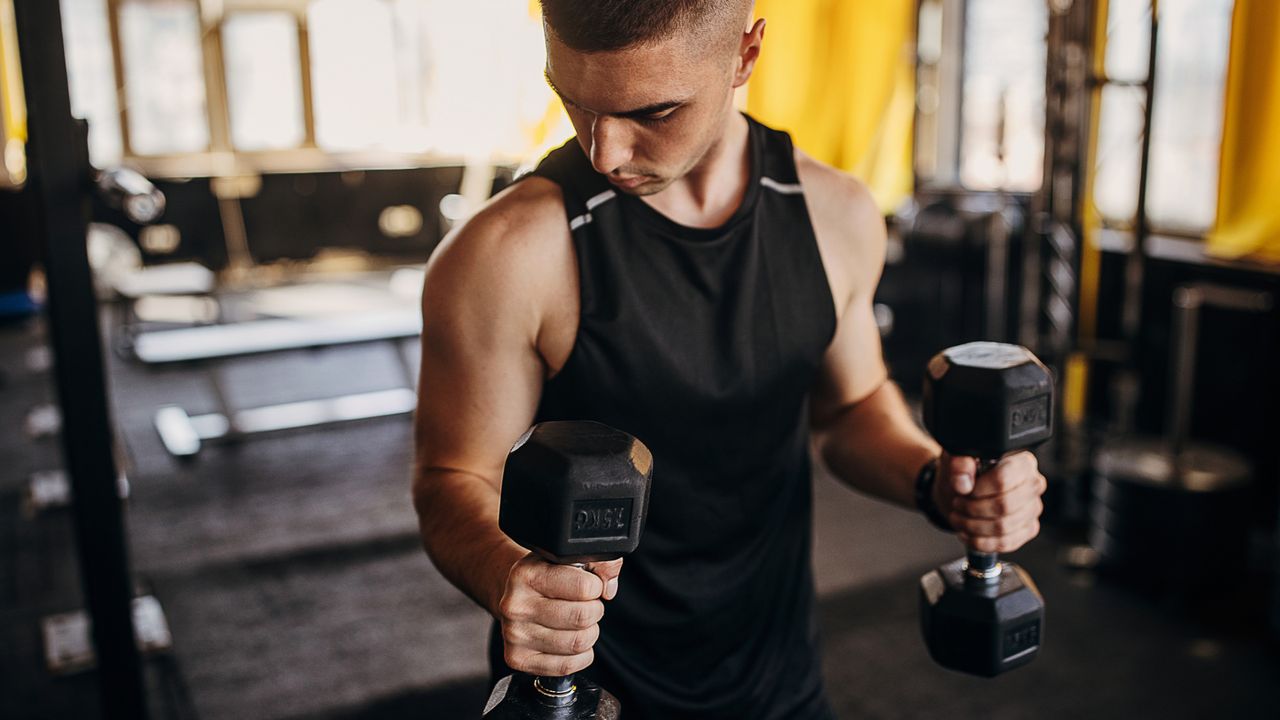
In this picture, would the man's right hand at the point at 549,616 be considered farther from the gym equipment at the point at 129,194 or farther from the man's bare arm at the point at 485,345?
the gym equipment at the point at 129,194

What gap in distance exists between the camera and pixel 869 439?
123 cm

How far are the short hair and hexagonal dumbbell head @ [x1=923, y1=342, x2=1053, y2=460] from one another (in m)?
0.37

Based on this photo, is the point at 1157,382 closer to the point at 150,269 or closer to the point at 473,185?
the point at 473,185

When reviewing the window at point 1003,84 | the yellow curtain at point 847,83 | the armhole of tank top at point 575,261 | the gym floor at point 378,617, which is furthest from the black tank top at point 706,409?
the yellow curtain at point 847,83

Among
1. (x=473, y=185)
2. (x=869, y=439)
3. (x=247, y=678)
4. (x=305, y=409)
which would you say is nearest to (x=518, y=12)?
(x=473, y=185)

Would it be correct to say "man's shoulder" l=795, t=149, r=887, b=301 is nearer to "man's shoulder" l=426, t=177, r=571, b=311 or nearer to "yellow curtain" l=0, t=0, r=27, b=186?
"man's shoulder" l=426, t=177, r=571, b=311

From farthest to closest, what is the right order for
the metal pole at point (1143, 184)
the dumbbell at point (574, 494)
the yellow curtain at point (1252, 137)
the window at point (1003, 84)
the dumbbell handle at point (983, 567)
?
the window at point (1003, 84)
the yellow curtain at point (1252, 137)
the metal pole at point (1143, 184)
the dumbbell handle at point (983, 567)
the dumbbell at point (574, 494)

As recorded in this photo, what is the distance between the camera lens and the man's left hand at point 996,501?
3.35ft

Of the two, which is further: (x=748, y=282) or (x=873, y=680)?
(x=873, y=680)

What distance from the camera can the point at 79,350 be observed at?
6.08ft

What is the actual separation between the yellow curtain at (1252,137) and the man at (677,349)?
2.70 metres

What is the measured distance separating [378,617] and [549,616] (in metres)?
2.16

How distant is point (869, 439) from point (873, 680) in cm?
147

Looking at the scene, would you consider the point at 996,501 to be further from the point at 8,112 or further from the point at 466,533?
the point at 8,112
